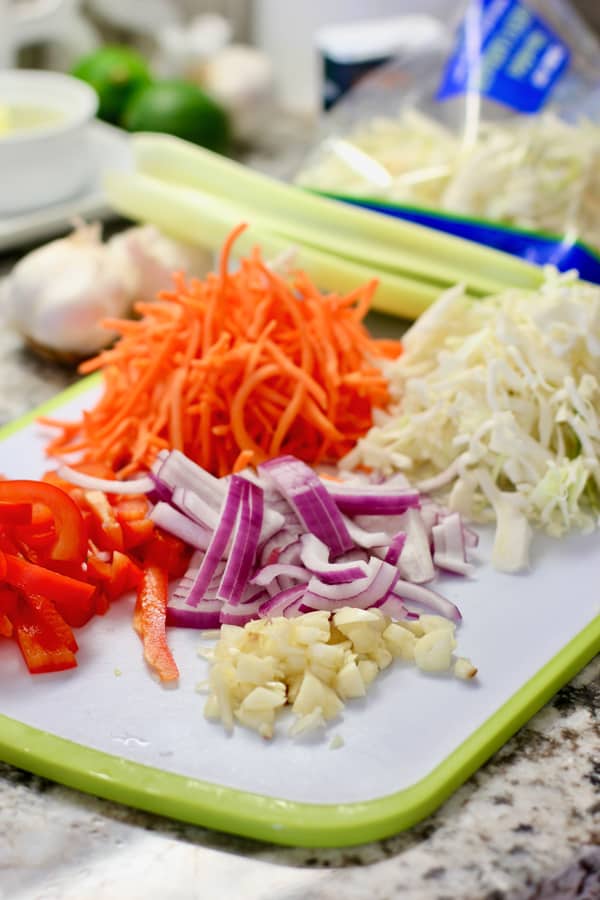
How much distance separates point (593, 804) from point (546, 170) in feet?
4.68

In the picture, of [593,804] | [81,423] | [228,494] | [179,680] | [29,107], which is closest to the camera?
[593,804]

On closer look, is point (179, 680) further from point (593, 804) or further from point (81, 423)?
point (81, 423)

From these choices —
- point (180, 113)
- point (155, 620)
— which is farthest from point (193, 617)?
point (180, 113)

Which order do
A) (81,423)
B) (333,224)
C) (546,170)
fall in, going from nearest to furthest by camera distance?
(81,423) → (333,224) → (546,170)

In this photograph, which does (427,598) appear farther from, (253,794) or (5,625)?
(5,625)

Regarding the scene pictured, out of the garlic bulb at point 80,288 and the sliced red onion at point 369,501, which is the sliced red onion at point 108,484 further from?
the garlic bulb at point 80,288

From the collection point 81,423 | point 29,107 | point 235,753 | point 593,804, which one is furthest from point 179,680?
point 29,107

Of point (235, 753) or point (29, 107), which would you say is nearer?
point (235, 753)

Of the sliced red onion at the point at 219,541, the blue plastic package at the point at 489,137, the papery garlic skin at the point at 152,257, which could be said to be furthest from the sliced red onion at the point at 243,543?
the blue plastic package at the point at 489,137

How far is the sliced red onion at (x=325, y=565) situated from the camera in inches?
55.1

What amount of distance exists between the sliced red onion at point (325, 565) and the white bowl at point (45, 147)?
4.23 feet

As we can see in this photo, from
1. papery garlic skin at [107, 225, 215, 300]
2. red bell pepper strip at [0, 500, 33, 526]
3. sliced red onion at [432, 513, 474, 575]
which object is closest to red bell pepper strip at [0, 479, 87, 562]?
red bell pepper strip at [0, 500, 33, 526]

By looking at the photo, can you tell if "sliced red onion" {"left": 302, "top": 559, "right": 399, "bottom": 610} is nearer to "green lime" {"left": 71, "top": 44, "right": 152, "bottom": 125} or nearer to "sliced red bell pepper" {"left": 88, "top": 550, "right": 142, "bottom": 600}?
"sliced red bell pepper" {"left": 88, "top": 550, "right": 142, "bottom": 600}

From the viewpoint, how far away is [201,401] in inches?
66.7
